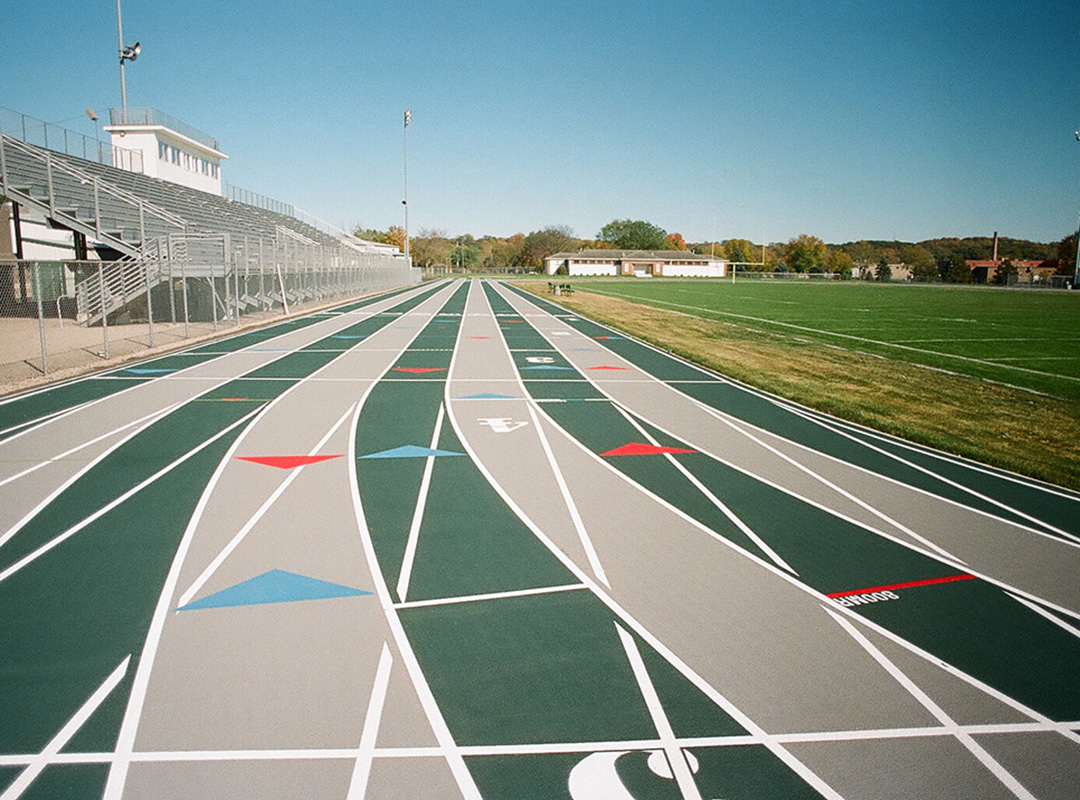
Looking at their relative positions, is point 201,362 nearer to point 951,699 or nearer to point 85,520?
point 85,520

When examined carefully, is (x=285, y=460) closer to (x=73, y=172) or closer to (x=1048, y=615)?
(x=1048, y=615)

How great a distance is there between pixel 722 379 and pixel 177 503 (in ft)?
37.7

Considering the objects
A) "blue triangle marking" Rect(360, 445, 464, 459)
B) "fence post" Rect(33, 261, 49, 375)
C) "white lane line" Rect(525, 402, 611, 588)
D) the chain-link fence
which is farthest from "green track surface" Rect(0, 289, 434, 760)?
the chain-link fence

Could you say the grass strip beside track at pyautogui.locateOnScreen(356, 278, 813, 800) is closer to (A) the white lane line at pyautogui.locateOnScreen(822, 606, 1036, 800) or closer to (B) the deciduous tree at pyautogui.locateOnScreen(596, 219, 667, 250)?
(A) the white lane line at pyautogui.locateOnScreen(822, 606, 1036, 800)

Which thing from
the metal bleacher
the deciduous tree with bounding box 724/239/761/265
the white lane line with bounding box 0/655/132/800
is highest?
the deciduous tree with bounding box 724/239/761/265

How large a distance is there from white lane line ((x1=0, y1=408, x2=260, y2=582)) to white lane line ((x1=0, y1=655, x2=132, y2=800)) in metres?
A: 2.09

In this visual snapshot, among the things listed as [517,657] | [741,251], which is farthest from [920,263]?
[517,657]

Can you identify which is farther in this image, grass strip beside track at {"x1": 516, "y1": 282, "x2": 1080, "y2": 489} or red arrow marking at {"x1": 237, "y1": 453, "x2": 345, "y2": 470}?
grass strip beside track at {"x1": 516, "y1": 282, "x2": 1080, "y2": 489}

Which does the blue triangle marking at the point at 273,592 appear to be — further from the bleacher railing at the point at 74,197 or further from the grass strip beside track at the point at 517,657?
the bleacher railing at the point at 74,197

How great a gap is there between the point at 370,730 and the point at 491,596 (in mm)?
1706

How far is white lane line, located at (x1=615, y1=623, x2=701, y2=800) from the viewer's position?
3.62m

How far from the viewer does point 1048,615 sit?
5.44 meters

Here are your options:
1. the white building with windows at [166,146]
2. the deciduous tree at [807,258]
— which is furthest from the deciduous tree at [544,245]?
the white building with windows at [166,146]

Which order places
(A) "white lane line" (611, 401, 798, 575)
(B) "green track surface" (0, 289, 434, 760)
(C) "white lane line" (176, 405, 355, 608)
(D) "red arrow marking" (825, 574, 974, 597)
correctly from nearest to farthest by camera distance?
(B) "green track surface" (0, 289, 434, 760) → (C) "white lane line" (176, 405, 355, 608) → (D) "red arrow marking" (825, 574, 974, 597) → (A) "white lane line" (611, 401, 798, 575)
